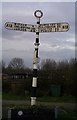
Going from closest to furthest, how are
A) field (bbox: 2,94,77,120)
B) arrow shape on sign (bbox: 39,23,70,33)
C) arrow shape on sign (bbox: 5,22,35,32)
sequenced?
1. arrow shape on sign (bbox: 39,23,70,33)
2. arrow shape on sign (bbox: 5,22,35,32)
3. field (bbox: 2,94,77,120)

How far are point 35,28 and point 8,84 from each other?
151 centimetres

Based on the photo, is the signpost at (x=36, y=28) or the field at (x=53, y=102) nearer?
the signpost at (x=36, y=28)

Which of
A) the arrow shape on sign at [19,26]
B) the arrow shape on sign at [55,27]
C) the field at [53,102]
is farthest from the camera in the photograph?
the field at [53,102]

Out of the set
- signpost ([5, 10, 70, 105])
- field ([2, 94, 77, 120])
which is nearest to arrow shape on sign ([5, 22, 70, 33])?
signpost ([5, 10, 70, 105])

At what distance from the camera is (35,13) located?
5527 mm

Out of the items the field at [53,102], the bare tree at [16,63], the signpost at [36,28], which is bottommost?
the field at [53,102]

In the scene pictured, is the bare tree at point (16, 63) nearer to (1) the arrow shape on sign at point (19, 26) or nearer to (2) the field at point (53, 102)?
(2) the field at point (53, 102)

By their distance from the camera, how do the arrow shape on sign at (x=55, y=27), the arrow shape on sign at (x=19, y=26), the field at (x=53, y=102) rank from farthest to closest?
the field at (x=53, y=102)
the arrow shape on sign at (x=19, y=26)
the arrow shape on sign at (x=55, y=27)

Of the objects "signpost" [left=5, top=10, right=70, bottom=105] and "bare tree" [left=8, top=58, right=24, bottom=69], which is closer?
"signpost" [left=5, top=10, right=70, bottom=105]

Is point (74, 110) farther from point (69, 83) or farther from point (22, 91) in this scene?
point (22, 91)

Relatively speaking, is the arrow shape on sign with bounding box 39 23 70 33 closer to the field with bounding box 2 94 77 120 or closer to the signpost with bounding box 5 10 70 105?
the signpost with bounding box 5 10 70 105

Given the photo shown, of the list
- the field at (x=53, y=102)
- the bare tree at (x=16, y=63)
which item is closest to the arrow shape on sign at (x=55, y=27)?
the bare tree at (x=16, y=63)

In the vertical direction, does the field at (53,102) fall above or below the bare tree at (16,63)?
below

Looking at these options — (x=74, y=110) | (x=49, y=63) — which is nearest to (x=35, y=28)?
(x=49, y=63)
